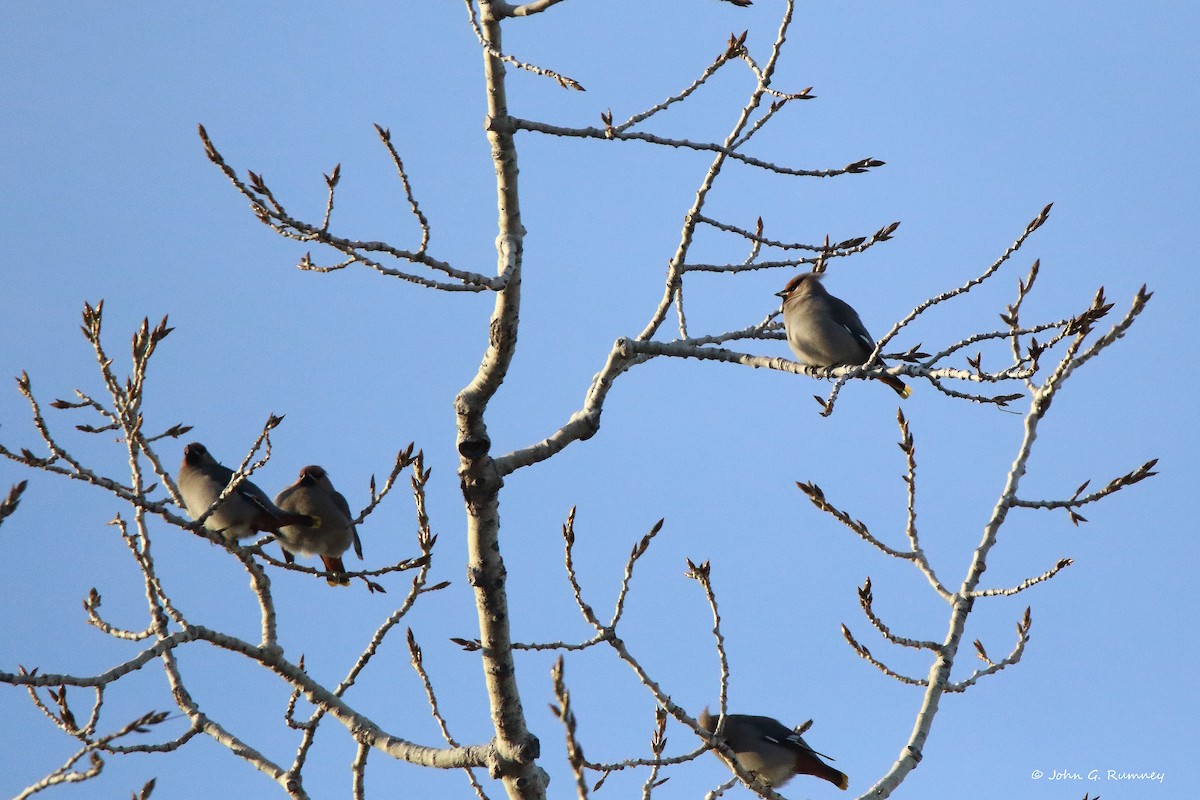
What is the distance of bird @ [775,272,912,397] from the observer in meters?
6.79

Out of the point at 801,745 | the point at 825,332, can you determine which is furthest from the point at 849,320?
the point at 801,745

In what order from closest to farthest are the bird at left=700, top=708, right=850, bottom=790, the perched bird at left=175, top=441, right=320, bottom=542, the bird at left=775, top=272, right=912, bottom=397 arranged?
the bird at left=775, top=272, right=912, bottom=397 < the perched bird at left=175, top=441, right=320, bottom=542 < the bird at left=700, top=708, right=850, bottom=790

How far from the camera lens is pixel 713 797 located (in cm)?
510

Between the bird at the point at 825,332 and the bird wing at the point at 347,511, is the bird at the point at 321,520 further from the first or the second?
the bird at the point at 825,332

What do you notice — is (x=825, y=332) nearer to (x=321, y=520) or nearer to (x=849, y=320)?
(x=849, y=320)

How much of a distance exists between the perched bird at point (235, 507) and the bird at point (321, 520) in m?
0.49

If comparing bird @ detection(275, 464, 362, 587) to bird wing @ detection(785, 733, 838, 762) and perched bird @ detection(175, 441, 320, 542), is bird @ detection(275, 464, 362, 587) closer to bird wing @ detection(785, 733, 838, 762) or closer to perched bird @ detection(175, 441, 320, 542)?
perched bird @ detection(175, 441, 320, 542)

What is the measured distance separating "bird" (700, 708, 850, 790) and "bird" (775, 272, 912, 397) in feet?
7.80

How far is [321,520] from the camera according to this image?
789cm

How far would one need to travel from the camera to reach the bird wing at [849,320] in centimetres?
705

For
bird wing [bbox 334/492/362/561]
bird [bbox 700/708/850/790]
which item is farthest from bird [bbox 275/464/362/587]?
bird [bbox 700/708/850/790]

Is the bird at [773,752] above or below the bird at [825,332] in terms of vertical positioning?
below

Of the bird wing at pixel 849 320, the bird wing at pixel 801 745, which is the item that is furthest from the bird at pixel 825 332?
the bird wing at pixel 801 745

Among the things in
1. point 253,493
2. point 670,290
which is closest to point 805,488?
point 670,290
